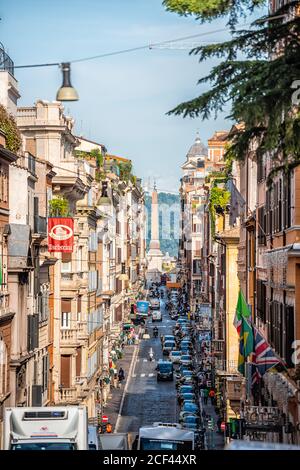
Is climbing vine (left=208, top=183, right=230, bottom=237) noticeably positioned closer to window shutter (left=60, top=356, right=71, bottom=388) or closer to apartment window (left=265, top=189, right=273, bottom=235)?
window shutter (left=60, top=356, right=71, bottom=388)

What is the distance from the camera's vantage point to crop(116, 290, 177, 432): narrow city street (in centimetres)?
6231

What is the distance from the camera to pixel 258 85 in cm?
1755

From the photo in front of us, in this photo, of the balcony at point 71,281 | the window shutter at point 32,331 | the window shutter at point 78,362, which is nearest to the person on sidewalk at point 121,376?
the window shutter at point 78,362

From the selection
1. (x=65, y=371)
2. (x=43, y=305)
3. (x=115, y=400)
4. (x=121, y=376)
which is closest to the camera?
(x=43, y=305)

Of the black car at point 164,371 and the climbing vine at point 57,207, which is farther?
the black car at point 164,371

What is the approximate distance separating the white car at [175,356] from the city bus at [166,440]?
61.1 metres

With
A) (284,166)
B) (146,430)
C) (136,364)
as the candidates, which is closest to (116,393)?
(136,364)

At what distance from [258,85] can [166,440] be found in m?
14.3

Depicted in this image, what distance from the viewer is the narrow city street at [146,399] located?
204 feet

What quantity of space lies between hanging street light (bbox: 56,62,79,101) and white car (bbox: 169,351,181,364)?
69275mm

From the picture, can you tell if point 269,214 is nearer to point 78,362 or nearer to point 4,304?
point 4,304

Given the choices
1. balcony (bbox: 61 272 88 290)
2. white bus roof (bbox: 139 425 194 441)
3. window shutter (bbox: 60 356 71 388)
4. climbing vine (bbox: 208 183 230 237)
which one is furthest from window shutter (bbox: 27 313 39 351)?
climbing vine (bbox: 208 183 230 237)

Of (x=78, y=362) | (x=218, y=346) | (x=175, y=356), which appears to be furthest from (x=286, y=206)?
(x=175, y=356)

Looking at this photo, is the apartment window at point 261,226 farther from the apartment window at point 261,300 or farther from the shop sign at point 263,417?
the shop sign at point 263,417
